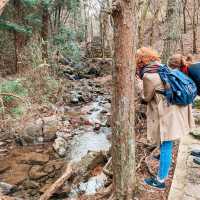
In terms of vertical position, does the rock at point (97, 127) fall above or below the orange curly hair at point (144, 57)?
below

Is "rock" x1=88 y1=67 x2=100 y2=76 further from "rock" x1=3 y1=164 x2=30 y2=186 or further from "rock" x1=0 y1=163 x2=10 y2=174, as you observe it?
"rock" x1=3 y1=164 x2=30 y2=186

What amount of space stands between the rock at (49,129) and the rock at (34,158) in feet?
3.17

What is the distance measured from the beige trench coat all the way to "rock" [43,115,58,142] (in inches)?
208

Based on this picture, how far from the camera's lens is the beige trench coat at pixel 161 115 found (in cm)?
Result: 381

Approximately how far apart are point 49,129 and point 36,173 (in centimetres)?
233

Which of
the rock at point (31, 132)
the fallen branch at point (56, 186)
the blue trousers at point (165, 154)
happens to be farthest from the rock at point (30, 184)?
the blue trousers at point (165, 154)

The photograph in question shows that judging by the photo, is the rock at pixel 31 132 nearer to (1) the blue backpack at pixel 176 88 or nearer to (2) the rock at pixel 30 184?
(2) the rock at pixel 30 184

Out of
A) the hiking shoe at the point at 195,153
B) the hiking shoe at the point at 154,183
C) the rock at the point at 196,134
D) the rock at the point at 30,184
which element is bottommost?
the rock at the point at 30,184

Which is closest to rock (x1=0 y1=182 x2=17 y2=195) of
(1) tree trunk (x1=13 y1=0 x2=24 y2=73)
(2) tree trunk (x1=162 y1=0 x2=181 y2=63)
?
(2) tree trunk (x1=162 y1=0 x2=181 y2=63)

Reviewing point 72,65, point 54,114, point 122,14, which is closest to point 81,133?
point 54,114

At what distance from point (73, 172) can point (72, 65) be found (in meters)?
14.1

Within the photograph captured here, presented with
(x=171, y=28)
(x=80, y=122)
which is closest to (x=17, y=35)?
(x=80, y=122)

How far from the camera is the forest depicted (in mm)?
3639

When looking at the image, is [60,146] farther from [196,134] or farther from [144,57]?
[144,57]
